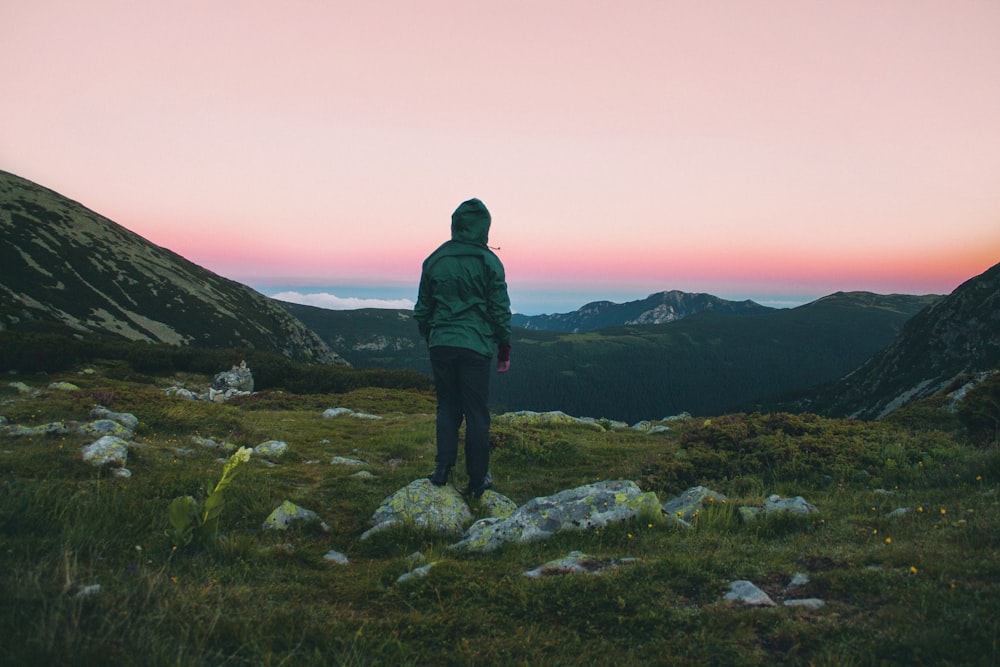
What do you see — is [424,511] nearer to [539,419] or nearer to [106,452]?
[106,452]

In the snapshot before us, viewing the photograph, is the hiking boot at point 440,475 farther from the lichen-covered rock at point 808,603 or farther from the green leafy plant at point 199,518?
the lichen-covered rock at point 808,603

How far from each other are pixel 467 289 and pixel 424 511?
3389 millimetres

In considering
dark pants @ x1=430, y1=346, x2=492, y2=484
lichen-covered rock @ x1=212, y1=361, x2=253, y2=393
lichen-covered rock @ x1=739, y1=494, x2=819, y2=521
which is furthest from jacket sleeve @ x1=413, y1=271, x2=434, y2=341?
lichen-covered rock @ x1=212, y1=361, x2=253, y2=393

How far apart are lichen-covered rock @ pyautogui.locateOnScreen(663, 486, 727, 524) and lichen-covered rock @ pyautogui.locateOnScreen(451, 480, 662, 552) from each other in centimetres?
51

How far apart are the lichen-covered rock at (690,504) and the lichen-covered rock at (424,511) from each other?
9.72 ft

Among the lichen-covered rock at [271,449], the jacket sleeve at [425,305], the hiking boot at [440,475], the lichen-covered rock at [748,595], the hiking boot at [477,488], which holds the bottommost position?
the lichen-covered rock at [271,449]

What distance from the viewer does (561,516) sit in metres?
6.92

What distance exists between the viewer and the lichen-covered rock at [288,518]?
22.4 feet

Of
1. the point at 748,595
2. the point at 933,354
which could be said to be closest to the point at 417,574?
the point at 748,595

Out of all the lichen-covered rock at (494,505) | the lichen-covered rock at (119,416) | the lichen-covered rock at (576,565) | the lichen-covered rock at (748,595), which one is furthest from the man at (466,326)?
the lichen-covered rock at (119,416)

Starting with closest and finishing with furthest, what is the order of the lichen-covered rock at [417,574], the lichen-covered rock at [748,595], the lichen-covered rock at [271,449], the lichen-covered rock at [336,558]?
the lichen-covered rock at [748,595]
the lichen-covered rock at [417,574]
the lichen-covered rock at [336,558]
the lichen-covered rock at [271,449]

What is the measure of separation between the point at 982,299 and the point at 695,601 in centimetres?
16683

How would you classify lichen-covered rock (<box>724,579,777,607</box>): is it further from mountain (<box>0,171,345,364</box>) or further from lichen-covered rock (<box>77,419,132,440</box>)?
mountain (<box>0,171,345,364</box>)

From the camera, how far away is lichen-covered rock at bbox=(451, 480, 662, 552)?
254 inches
